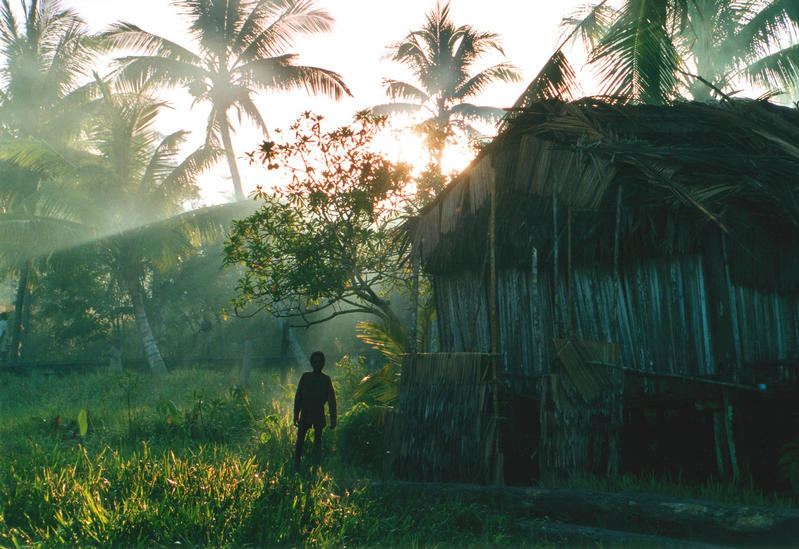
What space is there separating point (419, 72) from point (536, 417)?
18928mm

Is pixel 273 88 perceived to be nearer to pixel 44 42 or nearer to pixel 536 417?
pixel 44 42

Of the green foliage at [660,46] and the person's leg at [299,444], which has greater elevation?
the green foliage at [660,46]

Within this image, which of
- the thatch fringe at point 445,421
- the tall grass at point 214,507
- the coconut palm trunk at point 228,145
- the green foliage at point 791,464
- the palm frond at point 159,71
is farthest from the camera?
the coconut palm trunk at point 228,145

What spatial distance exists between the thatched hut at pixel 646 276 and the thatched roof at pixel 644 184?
17mm

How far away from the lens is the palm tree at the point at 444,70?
23438 mm

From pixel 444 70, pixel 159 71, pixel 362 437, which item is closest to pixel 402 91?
pixel 444 70

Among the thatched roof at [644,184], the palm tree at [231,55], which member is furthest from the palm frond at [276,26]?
the thatched roof at [644,184]

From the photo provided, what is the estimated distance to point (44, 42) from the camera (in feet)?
75.3

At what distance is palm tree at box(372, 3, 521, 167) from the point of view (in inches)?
923

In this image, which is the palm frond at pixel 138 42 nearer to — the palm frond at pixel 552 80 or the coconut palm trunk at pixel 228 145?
the coconut palm trunk at pixel 228 145

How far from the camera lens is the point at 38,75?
74.0 feet

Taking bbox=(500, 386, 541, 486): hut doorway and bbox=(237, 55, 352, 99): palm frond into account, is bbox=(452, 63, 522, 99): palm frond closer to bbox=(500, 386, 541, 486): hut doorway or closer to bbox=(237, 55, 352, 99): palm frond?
bbox=(237, 55, 352, 99): palm frond

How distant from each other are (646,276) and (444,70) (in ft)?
60.9

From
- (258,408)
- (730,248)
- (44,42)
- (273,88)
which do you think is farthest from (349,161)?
(44,42)
